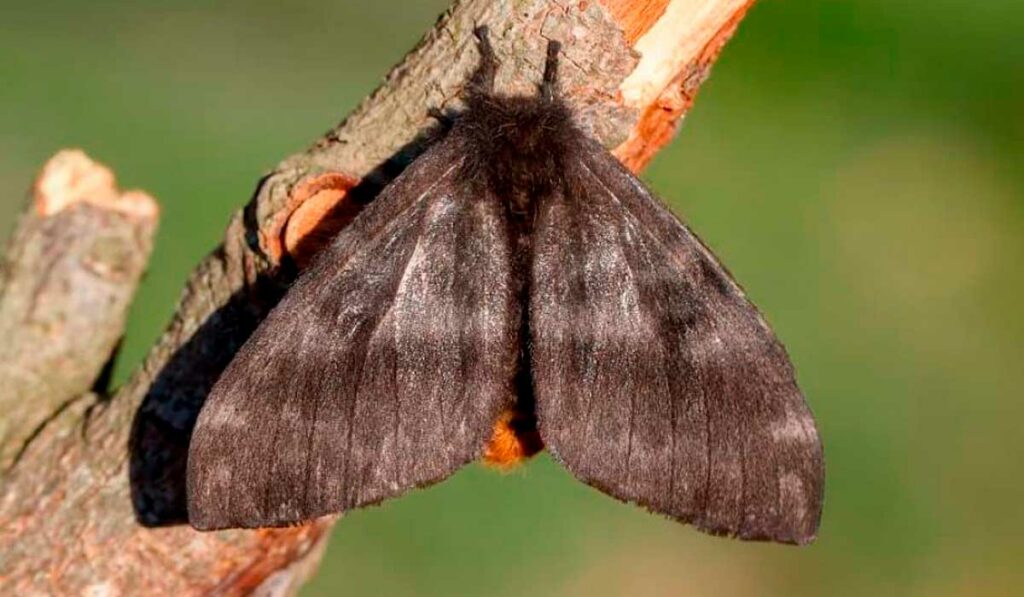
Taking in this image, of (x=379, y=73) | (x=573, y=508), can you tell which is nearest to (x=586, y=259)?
(x=573, y=508)

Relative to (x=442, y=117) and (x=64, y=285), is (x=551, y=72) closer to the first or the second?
(x=442, y=117)

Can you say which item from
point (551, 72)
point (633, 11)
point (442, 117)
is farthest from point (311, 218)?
point (633, 11)

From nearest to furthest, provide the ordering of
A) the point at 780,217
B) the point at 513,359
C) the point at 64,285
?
the point at 513,359, the point at 64,285, the point at 780,217

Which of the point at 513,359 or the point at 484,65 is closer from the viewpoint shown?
the point at 484,65

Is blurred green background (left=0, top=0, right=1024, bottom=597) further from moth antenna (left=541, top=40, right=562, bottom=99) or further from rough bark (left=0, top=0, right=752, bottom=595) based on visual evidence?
moth antenna (left=541, top=40, right=562, bottom=99)

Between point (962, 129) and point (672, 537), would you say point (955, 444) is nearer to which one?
point (672, 537)
